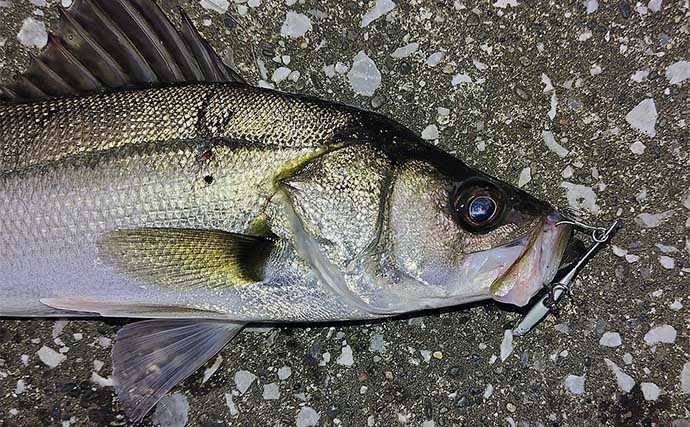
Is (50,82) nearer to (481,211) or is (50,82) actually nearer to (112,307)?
(112,307)

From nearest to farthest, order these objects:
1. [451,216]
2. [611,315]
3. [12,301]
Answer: [451,216] < [12,301] < [611,315]

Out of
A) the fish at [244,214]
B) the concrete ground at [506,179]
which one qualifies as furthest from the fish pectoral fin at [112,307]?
the concrete ground at [506,179]

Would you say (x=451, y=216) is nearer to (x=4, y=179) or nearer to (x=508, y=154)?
(x=508, y=154)

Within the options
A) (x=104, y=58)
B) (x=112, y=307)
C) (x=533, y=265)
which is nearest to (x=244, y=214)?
(x=112, y=307)

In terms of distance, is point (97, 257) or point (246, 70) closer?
point (97, 257)

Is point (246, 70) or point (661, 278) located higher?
point (246, 70)

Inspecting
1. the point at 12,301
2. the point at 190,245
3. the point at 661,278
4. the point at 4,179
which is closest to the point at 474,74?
the point at 661,278

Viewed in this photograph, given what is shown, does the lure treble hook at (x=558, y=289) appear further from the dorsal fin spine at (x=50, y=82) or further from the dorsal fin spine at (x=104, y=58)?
the dorsal fin spine at (x=50, y=82)
